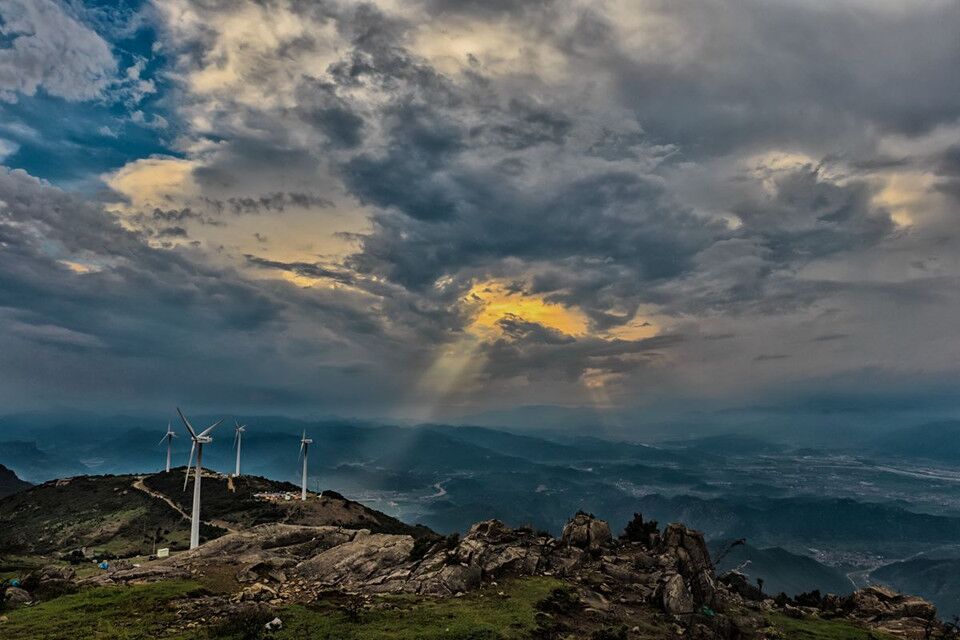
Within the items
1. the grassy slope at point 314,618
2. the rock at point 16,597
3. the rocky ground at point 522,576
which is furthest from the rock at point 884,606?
the rock at point 16,597

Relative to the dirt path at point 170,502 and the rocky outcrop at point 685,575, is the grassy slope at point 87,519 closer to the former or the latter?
the dirt path at point 170,502

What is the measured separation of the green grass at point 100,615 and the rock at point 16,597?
213 centimetres

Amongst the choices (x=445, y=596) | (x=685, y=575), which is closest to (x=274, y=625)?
(x=445, y=596)

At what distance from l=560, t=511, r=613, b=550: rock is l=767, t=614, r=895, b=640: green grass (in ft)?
56.6

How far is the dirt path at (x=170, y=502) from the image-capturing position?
10421cm

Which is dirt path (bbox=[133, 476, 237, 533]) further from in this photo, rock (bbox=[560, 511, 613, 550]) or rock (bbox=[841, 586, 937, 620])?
rock (bbox=[841, 586, 937, 620])

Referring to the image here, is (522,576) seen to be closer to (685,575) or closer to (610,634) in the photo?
(610,634)

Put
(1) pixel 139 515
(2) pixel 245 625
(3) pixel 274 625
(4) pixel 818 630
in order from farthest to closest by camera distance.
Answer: (1) pixel 139 515, (4) pixel 818 630, (3) pixel 274 625, (2) pixel 245 625

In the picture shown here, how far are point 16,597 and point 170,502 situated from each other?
104293 millimetres

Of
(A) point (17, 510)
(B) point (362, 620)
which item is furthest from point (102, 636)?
(A) point (17, 510)

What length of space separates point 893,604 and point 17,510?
186558 mm

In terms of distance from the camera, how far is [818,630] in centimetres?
4541

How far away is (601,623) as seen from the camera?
3631 cm

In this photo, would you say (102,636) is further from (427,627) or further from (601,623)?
(601,623)
